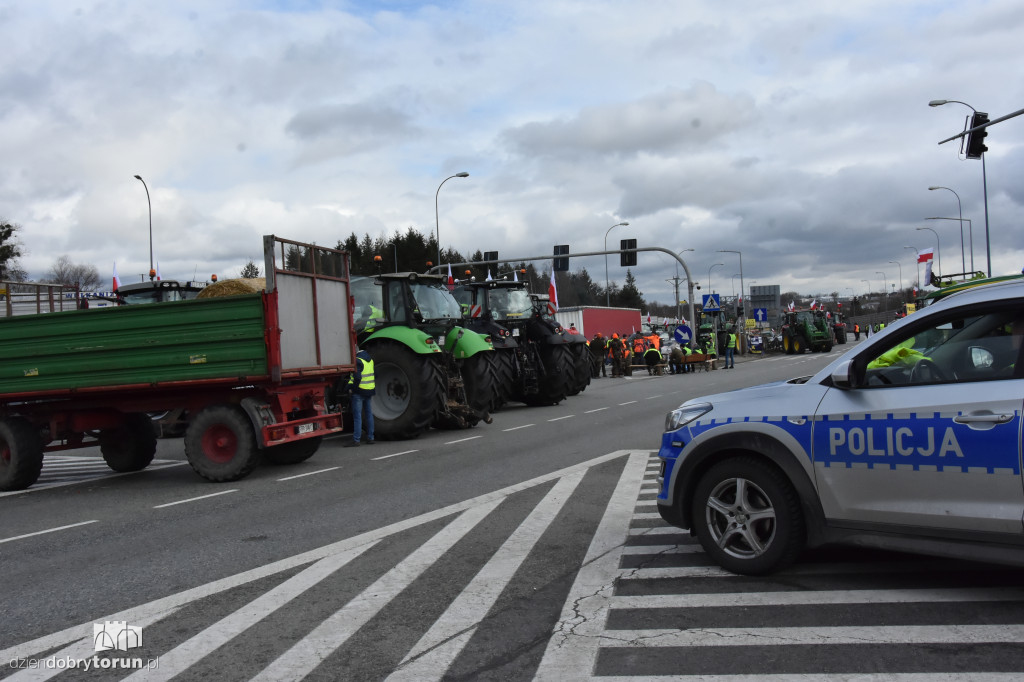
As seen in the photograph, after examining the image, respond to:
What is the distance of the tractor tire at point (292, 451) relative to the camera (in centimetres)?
1148

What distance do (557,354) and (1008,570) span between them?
14774mm

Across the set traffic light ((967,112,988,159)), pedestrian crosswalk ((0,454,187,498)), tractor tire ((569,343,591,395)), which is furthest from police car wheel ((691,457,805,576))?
traffic light ((967,112,988,159))

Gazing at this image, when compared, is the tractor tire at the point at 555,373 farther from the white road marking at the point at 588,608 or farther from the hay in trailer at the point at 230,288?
the white road marking at the point at 588,608

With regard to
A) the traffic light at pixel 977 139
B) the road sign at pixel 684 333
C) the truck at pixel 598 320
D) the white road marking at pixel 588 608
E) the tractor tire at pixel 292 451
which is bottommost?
the white road marking at pixel 588 608

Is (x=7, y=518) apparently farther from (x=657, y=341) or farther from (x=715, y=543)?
(x=657, y=341)

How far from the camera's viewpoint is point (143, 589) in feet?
18.4

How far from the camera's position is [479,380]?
51.4 ft

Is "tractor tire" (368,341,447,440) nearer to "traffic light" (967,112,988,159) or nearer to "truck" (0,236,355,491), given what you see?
"truck" (0,236,355,491)

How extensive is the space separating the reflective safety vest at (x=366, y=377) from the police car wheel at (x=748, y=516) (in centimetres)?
814

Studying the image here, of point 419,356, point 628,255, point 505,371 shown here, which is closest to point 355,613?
point 419,356

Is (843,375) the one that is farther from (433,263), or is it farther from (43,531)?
(433,263)

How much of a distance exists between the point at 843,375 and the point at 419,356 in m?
9.36

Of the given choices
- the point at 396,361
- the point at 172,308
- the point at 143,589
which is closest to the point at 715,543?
the point at 143,589

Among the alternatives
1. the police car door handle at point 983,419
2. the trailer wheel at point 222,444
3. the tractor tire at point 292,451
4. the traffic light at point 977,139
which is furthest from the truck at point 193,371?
the traffic light at point 977,139
